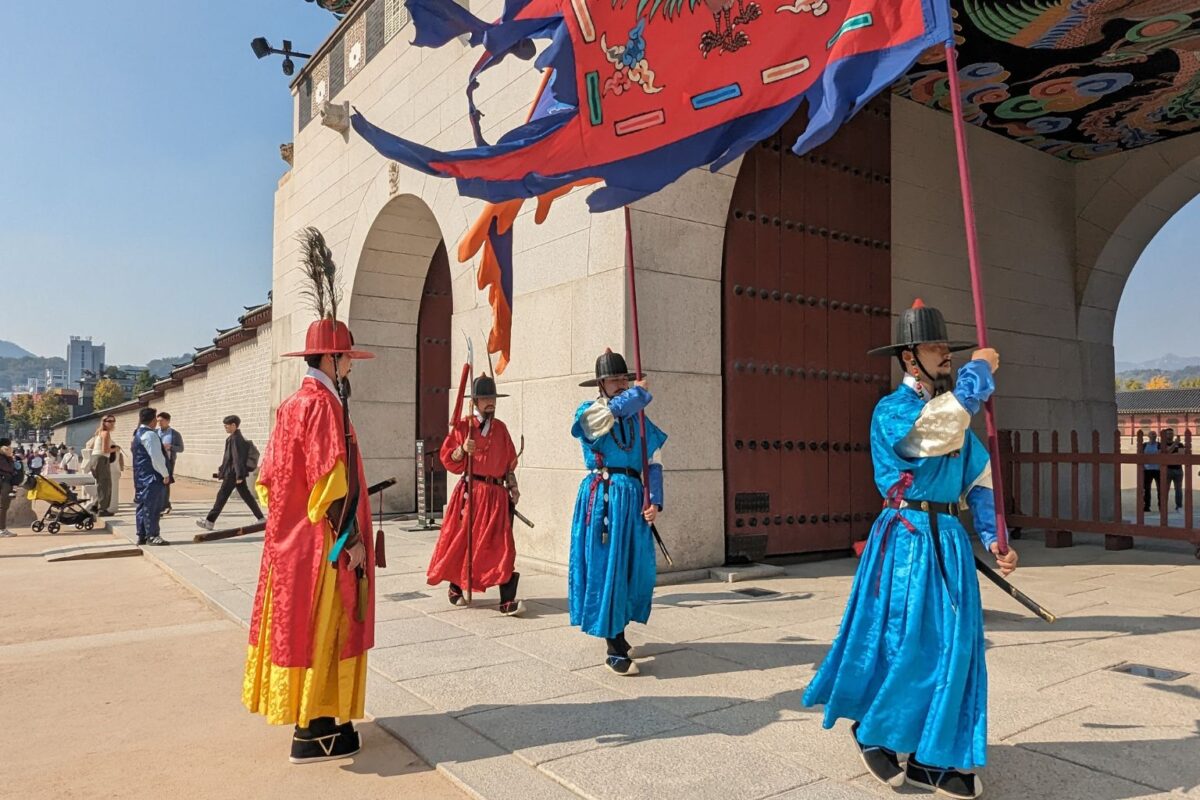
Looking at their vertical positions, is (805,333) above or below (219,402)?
below

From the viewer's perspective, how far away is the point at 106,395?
8519 centimetres

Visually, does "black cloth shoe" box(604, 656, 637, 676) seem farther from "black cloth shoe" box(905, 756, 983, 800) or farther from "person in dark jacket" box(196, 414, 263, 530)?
"person in dark jacket" box(196, 414, 263, 530)

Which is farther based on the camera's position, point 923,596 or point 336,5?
point 336,5

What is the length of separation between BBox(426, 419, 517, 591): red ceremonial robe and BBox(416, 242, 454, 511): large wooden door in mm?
5716

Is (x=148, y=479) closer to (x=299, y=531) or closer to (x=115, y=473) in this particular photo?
(x=115, y=473)

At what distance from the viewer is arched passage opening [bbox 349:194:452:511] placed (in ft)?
36.9

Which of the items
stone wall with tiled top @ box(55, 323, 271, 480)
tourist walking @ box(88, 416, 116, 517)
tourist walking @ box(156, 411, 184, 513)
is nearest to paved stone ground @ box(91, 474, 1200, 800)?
tourist walking @ box(156, 411, 184, 513)

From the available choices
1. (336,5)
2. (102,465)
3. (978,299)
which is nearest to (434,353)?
(102,465)

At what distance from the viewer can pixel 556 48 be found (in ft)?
18.9

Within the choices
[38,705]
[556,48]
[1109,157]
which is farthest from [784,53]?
[1109,157]

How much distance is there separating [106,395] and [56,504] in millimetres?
85073

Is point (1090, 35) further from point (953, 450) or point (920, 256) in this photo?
point (953, 450)

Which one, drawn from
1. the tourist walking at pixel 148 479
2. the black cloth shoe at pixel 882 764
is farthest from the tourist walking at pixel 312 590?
the tourist walking at pixel 148 479

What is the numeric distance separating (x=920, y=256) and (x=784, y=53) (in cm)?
478
